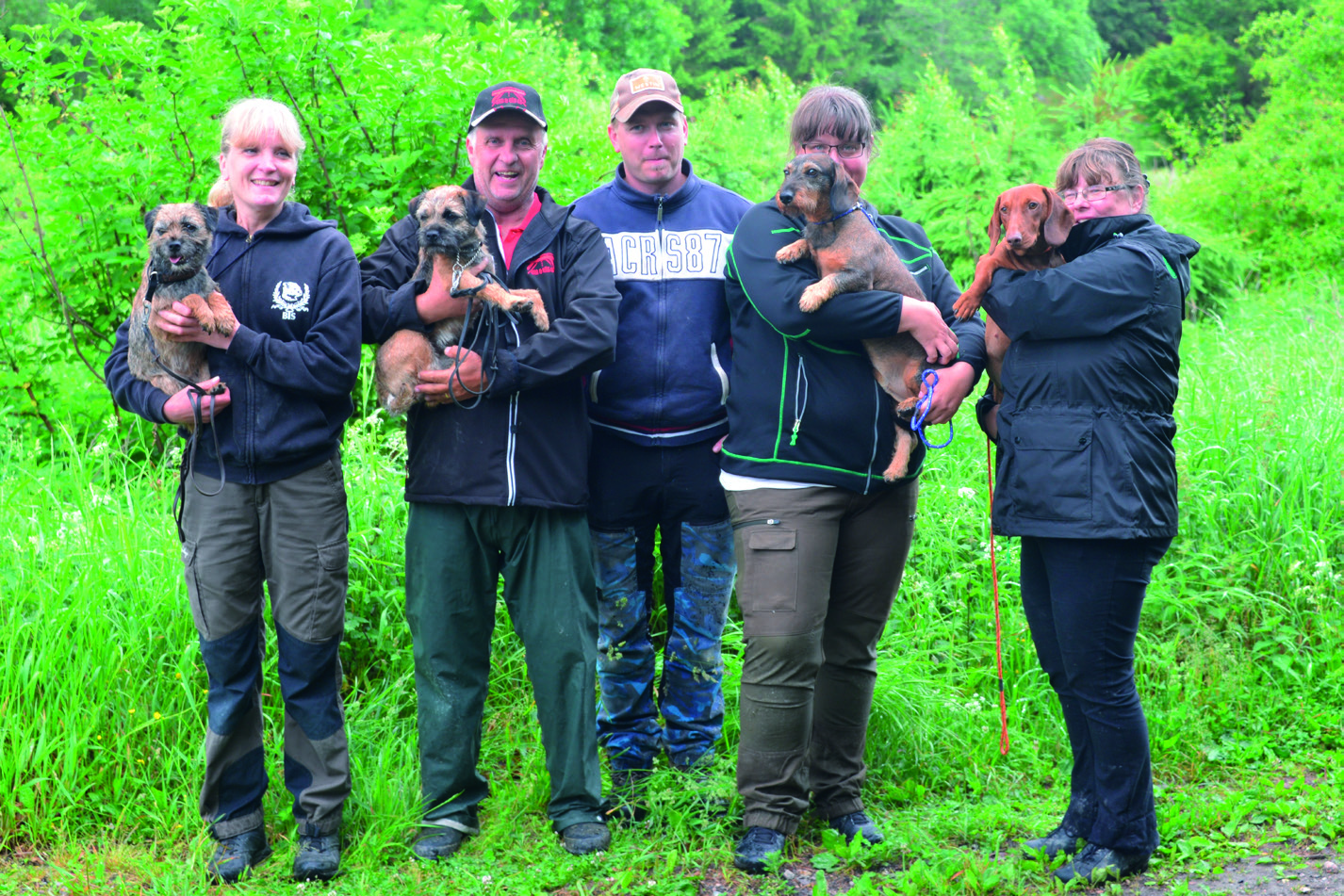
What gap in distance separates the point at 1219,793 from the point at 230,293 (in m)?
4.28

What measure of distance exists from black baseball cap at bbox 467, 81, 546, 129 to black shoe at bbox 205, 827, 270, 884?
8.70 ft

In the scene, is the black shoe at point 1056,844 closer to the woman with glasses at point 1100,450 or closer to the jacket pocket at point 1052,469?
the woman with glasses at point 1100,450

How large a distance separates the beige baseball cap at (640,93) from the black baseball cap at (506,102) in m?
0.38

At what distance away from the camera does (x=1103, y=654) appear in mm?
3184

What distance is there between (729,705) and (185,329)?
8.86 feet

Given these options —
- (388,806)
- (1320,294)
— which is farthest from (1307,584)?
(1320,294)

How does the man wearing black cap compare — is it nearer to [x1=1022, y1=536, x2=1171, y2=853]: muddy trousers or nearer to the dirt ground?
the dirt ground

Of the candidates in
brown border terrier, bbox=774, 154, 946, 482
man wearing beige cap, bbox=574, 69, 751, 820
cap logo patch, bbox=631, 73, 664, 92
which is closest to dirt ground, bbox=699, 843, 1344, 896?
man wearing beige cap, bbox=574, 69, 751, 820

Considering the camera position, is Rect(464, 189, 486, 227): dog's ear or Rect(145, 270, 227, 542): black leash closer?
Rect(145, 270, 227, 542): black leash

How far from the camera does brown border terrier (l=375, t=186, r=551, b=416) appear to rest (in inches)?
136

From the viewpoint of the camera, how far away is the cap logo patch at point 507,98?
3486 millimetres

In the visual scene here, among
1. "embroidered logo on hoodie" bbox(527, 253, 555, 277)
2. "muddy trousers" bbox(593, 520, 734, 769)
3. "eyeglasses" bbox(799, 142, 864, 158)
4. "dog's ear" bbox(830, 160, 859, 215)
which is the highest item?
"eyeglasses" bbox(799, 142, 864, 158)

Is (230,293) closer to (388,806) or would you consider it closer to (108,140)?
(388,806)

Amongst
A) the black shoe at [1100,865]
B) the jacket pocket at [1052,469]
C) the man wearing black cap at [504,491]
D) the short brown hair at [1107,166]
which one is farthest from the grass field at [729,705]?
the short brown hair at [1107,166]
